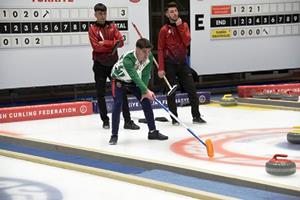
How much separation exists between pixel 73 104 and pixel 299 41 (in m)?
5.57

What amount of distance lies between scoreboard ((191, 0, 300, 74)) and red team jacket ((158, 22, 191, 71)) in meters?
3.72

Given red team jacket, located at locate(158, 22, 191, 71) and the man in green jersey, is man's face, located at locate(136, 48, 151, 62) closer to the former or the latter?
the man in green jersey

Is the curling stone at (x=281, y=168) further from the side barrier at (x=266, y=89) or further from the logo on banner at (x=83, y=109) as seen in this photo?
the side barrier at (x=266, y=89)

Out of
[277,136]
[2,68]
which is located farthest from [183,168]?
[2,68]

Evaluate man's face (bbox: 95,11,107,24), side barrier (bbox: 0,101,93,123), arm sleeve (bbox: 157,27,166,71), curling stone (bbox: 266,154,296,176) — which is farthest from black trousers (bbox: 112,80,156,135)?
side barrier (bbox: 0,101,93,123)

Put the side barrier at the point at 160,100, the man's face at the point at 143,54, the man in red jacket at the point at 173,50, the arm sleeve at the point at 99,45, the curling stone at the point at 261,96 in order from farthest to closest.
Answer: the curling stone at the point at 261,96 < the side barrier at the point at 160,100 < the man in red jacket at the point at 173,50 < the arm sleeve at the point at 99,45 < the man's face at the point at 143,54

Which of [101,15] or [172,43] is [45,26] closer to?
[101,15]

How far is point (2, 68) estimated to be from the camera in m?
10.2

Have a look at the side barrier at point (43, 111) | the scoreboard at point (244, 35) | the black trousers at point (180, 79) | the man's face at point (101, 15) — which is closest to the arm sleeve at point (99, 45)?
the man's face at point (101, 15)

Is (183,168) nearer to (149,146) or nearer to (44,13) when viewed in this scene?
(149,146)

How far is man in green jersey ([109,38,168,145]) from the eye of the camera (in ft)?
21.8

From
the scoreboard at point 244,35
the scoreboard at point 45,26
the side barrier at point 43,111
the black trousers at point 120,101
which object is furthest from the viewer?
the scoreboard at point 244,35

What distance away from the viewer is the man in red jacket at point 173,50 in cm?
791

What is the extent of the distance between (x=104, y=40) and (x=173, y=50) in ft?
2.89
